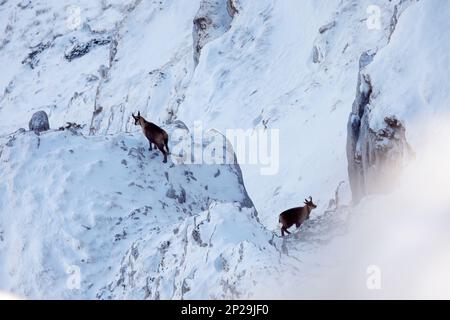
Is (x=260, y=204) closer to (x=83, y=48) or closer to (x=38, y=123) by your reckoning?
(x=38, y=123)

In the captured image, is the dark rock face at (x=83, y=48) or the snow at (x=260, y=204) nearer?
the snow at (x=260, y=204)

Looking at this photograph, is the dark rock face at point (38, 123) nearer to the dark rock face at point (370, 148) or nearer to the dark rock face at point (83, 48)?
the dark rock face at point (370, 148)

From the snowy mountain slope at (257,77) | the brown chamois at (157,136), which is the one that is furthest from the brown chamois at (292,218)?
the snowy mountain slope at (257,77)

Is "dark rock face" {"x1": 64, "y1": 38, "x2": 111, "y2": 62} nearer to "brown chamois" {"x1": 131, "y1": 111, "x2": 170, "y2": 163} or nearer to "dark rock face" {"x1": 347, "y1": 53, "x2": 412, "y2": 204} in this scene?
"dark rock face" {"x1": 347, "y1": 53, "x2": 412, "y2": 204}

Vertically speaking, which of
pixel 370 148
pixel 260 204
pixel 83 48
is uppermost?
pixel 83 48

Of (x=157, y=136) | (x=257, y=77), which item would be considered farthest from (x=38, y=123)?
(x=257, y=77)

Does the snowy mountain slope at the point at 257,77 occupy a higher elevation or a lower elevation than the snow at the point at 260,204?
higher
